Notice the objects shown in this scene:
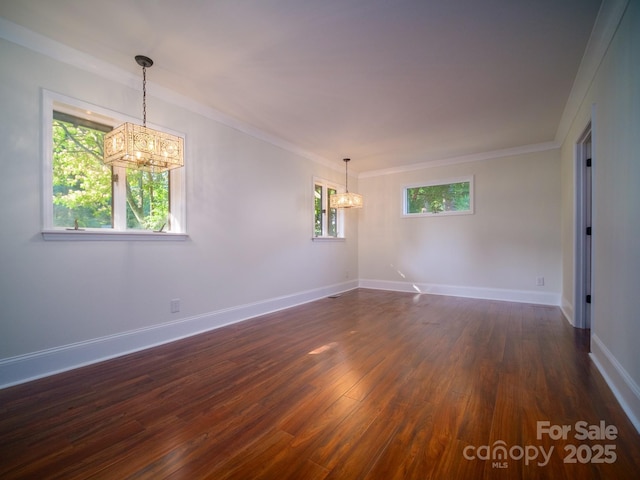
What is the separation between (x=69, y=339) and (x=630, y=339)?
13.5ft

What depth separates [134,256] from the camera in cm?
279

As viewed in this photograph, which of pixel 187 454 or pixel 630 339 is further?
pixel 630 339

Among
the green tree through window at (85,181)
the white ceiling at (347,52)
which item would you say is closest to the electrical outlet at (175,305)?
the green tree through window at (85,181)

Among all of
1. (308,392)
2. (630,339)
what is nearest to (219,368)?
(308,392)

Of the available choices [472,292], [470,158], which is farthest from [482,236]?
[470,158]

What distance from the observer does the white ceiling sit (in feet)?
6.60

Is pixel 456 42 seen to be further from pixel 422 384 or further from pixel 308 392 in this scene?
pixel 308 392

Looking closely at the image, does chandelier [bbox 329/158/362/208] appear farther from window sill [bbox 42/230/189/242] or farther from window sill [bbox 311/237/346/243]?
window sill [bbox 42/230/189/242]

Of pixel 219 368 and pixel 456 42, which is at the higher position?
pixel 456 42

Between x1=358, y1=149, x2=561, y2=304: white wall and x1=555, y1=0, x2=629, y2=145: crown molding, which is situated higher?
x1=555, y1=0, x2=629, y2=145: crown molding

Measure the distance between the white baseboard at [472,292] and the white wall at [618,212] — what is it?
2.56 m

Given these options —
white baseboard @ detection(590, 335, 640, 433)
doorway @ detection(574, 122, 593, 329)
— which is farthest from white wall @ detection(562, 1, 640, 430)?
doorway @ detection(574, 122, 593, 329)

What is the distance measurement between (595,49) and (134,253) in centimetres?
448

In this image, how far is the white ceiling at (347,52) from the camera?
2012 millimetres
